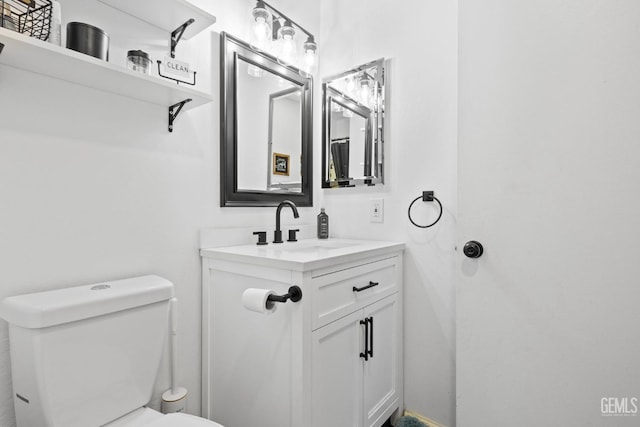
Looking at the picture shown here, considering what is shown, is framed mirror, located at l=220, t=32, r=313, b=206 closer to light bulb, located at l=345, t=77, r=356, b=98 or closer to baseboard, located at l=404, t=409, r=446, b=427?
light bulb, located at l=345, t=77, r=356, b=98

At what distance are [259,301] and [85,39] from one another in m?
0.92

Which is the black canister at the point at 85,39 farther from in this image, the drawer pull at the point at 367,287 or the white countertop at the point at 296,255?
the drawer pull at the point at 367,287

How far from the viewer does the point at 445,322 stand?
5.01 ft

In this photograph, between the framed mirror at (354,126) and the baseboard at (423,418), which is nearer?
the baseboard at (423,418)

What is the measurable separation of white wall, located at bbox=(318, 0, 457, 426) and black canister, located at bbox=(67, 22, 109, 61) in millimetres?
1326

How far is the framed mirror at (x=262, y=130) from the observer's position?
1481 mm

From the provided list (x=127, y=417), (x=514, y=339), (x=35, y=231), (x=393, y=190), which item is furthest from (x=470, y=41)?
(x=127, y=417)

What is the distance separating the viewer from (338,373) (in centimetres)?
119

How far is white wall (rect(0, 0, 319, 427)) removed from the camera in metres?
0.92

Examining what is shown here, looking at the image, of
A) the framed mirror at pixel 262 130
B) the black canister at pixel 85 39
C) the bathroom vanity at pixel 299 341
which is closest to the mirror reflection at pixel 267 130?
the framed mirror at pixel 262 130

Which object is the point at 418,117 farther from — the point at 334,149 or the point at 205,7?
the point at 205,7

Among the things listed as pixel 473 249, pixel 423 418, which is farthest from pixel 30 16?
pixel 423 418

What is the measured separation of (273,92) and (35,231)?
122 cm

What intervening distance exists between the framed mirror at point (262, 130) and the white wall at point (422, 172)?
17.0 inches
